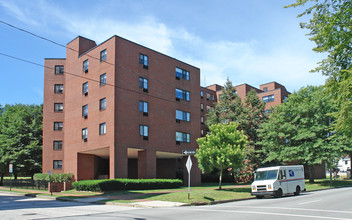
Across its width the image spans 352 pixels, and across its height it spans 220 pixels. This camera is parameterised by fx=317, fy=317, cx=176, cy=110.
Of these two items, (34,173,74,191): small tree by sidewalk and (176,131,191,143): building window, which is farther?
(176,131,191,143): building window

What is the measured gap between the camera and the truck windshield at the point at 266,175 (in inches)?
944

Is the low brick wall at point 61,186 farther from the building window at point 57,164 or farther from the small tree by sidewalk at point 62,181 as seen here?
the building window at point 57,164

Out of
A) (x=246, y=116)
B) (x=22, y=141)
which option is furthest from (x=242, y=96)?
(x=22, y=141)

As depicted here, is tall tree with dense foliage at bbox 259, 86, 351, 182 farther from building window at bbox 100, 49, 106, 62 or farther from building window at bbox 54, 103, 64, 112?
building window at bbox 54, 103, 64, 112

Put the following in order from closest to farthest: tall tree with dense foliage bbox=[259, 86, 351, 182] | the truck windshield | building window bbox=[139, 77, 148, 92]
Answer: the truck windshield < building window bbox=[139, 77, 148, 92] < tall tree with dense foliage bbox=[259, 86, 351, 182]

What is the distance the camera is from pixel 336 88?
12.1 meters

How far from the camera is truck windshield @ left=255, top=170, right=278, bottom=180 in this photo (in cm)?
2397

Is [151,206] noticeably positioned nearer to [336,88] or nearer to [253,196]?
[253,196]

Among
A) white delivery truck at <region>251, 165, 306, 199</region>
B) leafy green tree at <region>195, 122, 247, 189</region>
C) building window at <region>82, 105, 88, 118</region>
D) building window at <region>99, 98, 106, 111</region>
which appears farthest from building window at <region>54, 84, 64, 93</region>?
white delivery truck at <region>251, 165, 306, 199</region>

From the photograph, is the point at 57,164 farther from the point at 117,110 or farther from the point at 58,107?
the point at 117,110

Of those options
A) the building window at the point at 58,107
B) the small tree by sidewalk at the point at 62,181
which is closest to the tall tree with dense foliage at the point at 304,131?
the small tree by sidewalk at the point at 62,181

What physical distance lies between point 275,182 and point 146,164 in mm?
16287

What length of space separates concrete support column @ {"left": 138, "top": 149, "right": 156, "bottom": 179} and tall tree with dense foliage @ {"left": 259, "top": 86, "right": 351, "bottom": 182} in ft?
52.2

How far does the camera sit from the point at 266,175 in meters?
24.4
